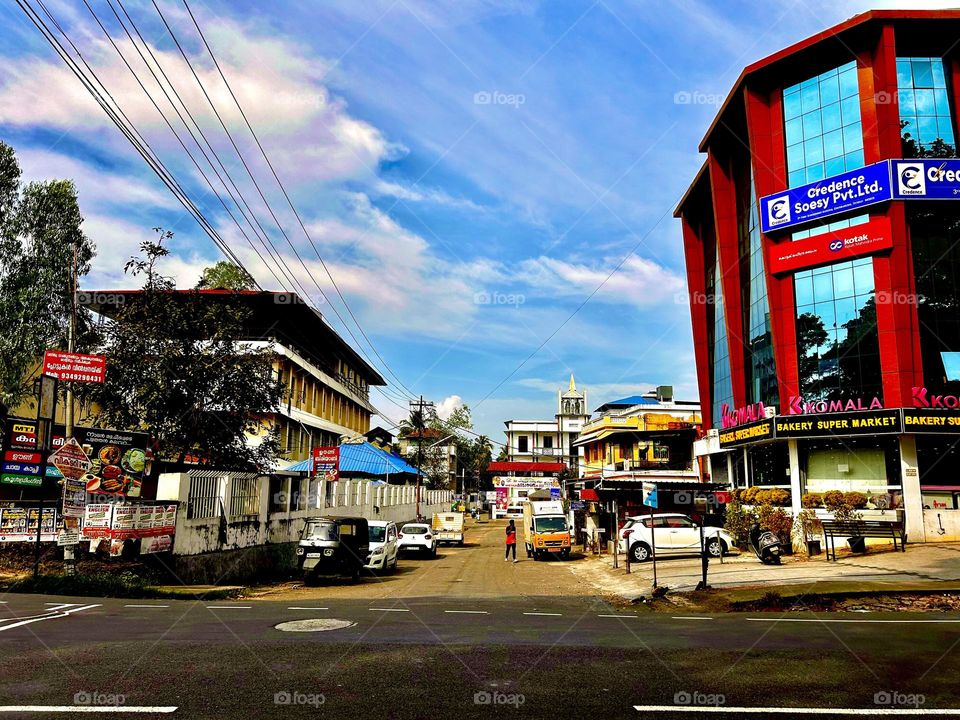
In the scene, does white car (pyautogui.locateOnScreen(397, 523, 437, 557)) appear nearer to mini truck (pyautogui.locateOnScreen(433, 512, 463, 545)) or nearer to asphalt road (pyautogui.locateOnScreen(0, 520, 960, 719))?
mini truck (pyautogui.locateOnScreen(433, 512, 463, 545))

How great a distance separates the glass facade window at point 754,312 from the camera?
37375mm

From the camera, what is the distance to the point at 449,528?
146 feet

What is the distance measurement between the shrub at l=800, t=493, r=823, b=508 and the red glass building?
57cm

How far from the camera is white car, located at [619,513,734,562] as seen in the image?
86.3 ft

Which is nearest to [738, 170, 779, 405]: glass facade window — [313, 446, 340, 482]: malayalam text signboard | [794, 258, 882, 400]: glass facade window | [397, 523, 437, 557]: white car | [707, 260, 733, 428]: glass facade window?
[794, 258, 882, 400]: glass facade window

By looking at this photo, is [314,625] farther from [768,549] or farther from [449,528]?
[449,528]

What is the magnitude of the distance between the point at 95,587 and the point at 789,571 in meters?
19.0

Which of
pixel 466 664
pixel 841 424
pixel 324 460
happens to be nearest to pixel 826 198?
pixel 841 424

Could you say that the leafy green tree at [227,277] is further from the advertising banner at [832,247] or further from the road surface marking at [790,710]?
the road surface marking at [790,710]

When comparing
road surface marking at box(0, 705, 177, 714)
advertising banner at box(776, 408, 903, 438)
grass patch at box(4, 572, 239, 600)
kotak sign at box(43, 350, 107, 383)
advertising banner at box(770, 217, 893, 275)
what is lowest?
grass patch at box(4, 572, 239, 600)

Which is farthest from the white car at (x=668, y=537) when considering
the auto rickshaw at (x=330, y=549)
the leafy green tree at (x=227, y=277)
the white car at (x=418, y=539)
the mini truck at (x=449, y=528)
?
the leafy green tree at (x=227, y=277)

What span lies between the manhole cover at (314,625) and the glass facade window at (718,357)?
36256mm

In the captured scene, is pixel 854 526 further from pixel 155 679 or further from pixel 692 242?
pixel 692 242

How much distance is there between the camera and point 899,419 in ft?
94.7
